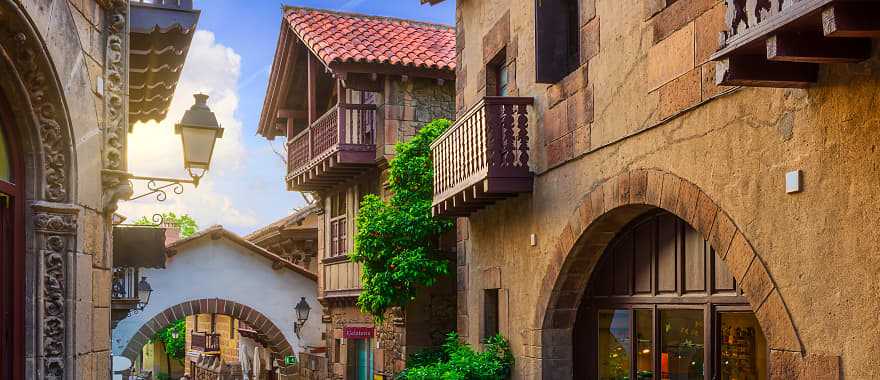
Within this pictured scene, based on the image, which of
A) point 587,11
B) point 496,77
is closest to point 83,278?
point 587,11

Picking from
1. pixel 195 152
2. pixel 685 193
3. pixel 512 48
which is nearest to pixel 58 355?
pixel 195 152

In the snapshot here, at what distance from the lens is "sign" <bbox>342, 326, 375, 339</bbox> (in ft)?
63.7

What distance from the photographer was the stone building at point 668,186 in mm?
5535

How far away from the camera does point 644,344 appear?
9422mm

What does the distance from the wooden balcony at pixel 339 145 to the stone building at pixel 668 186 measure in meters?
4.55

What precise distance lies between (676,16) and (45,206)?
4551mm

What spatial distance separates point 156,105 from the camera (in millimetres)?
11375

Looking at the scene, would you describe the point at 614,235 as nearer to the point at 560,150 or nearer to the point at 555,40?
the point at 560,150

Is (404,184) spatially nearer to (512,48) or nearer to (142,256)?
(512,48)

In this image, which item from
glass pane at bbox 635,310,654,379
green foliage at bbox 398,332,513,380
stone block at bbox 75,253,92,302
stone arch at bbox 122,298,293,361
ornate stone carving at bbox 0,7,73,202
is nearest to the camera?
ornate stone carving at bbox 0,7,73,202

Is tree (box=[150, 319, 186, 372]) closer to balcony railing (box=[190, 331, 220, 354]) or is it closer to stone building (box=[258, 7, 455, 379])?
balcony railing (box=[190, 331, 220, 354])

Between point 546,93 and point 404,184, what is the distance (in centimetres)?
557

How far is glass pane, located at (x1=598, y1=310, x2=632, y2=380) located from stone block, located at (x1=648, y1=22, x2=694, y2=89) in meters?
2.56

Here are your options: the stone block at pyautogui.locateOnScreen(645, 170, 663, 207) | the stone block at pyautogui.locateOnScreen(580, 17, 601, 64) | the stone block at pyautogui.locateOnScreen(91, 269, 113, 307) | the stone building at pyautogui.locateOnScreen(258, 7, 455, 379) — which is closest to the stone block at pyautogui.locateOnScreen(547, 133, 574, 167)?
the stone block at pyautogui.locateOnScreen(580, 17, 601, 64)
